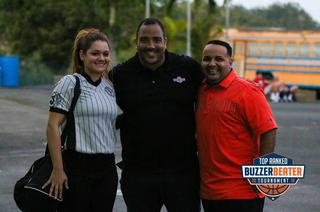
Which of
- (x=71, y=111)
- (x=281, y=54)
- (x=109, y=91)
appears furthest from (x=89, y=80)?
(x=281, y=54)

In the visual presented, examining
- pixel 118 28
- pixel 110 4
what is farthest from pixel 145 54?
pixel 118 28

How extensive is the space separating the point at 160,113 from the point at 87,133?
20.9 inches

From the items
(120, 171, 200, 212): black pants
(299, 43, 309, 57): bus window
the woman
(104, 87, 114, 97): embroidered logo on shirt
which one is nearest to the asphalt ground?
(120, 171, 200, 212): black pants

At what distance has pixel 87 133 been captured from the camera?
15.0ft

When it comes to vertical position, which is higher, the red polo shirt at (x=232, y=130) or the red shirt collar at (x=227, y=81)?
the red shirt collar at (x=227, y=81)

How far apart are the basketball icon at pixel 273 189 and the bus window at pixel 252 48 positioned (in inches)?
1149

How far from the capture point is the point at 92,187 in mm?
4703

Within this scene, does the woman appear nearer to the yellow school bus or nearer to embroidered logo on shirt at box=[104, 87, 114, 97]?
embroidered logo on shirt at box=[104, 87, 114, 97]

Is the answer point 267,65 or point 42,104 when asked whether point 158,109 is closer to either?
point 42,104

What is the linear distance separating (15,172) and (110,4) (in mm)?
27454

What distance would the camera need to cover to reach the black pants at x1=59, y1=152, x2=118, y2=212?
15.3ft

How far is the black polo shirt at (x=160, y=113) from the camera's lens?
4.74m

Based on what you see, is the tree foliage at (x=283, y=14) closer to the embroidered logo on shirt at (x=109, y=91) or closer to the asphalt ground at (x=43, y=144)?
the asphalt ground at (x=43, y=144)

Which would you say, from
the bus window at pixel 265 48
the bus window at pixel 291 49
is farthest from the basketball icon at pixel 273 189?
the bus window at pixel 265 48
